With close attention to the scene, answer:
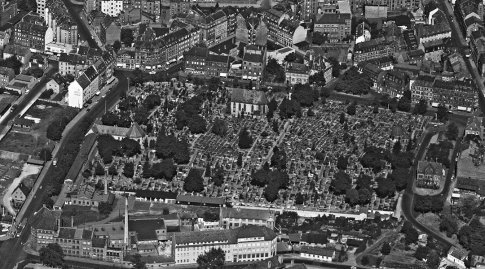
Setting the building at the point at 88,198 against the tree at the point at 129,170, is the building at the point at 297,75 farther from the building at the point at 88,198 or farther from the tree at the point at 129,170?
the building at the point at 88,198

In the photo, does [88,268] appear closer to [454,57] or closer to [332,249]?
[332,249]

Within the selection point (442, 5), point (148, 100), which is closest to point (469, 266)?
point (148, 100)

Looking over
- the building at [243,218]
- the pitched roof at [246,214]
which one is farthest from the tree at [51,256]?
the pitched roof at [246,214]

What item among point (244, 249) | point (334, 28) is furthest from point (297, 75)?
point (244, 249)

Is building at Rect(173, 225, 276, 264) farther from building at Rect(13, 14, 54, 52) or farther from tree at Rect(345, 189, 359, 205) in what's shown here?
building at Rect(13, 14, 54, 52)

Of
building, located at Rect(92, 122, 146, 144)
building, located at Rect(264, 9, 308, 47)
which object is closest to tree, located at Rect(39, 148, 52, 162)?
building, located at Rect(92, 122, 146, 144)
